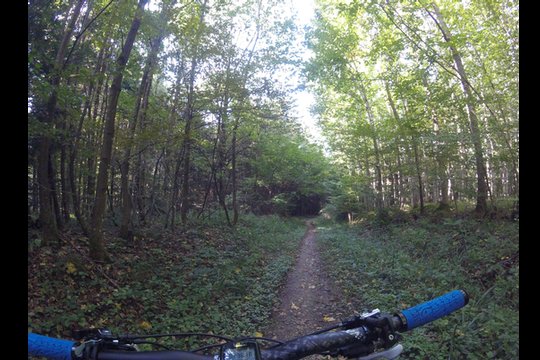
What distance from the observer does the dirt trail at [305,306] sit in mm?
6641

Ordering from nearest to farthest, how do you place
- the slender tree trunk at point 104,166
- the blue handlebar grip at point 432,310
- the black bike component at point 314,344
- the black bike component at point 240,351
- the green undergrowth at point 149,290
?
1. the black bike component at point 240,351
2. the black bike component at point 314,344
3. the blue handlebar grip at point 432,310
4. the green undergrowth at point 149,290
5. the slender tree trunk at point 104,166

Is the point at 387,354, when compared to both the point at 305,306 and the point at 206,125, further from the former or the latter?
the point at 206,125

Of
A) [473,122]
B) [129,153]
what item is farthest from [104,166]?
[473,122]

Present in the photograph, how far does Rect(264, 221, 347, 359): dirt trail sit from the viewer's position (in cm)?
664

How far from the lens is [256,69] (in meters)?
15.5

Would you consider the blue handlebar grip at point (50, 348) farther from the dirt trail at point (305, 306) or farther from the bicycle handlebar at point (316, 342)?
the dirt trail at point (305, 306)

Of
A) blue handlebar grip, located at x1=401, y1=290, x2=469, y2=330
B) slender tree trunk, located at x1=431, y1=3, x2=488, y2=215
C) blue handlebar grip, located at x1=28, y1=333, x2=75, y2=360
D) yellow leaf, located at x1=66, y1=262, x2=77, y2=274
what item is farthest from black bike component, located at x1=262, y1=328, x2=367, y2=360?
slender tree trunk, located at x1=431, y1=3, x2=488, y2=215

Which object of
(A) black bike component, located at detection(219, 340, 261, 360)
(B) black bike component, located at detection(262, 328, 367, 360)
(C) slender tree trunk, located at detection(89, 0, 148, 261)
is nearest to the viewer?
(A) black bike component, located at detection(219, 340, 261, 360)

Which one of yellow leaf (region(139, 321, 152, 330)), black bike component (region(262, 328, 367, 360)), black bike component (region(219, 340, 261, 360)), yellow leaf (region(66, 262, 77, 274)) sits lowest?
yellow leaf (region(139, 321, 152, 330))

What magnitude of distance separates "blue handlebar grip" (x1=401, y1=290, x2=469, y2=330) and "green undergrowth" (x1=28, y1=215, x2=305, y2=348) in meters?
4.63

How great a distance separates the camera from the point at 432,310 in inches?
69.8

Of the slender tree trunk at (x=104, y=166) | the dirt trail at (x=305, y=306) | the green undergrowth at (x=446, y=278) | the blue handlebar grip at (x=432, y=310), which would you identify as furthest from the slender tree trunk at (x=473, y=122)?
the blue handlebar grip at (x=432, y=310)

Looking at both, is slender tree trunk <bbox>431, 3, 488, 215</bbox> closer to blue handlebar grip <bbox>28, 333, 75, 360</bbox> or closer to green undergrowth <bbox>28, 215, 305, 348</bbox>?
green undergrowth <bbox>28, 215, 305, 348</bbox>
